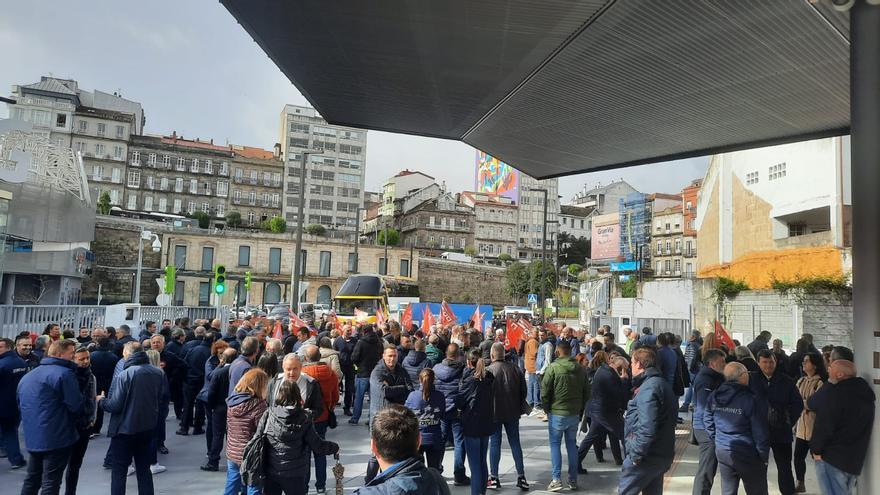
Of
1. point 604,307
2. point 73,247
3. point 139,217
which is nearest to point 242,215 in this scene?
point 139,217

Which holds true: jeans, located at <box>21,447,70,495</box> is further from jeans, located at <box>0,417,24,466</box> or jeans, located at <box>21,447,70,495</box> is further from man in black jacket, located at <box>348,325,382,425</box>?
man in black jacket, located at <box>348,325,382,425</box>

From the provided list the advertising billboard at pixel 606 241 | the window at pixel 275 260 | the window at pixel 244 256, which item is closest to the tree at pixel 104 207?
the window at pixel 244 256

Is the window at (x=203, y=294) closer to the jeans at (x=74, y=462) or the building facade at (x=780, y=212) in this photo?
the building facade at (x=780, y=212)

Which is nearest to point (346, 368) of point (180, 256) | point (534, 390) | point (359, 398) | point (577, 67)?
point (359, 398)

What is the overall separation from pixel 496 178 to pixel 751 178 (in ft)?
265

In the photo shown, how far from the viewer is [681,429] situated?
1143 cm

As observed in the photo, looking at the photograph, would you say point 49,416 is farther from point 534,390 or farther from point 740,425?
point 534,390

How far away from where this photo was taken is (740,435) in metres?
5.64

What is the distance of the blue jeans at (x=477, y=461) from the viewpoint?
679 cm

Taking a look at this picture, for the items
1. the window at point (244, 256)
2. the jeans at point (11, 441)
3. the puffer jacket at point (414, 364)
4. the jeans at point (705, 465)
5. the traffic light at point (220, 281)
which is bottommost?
the jeans at point (11, 441)

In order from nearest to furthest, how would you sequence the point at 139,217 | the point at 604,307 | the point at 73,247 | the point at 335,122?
the point at 335,122 → the point at 604,307 → the point at 73,247 → the point at 139,217

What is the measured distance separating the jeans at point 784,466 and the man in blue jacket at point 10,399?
9385 mm

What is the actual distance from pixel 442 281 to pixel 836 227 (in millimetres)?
49696

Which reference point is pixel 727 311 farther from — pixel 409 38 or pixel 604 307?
pixel 409 38
